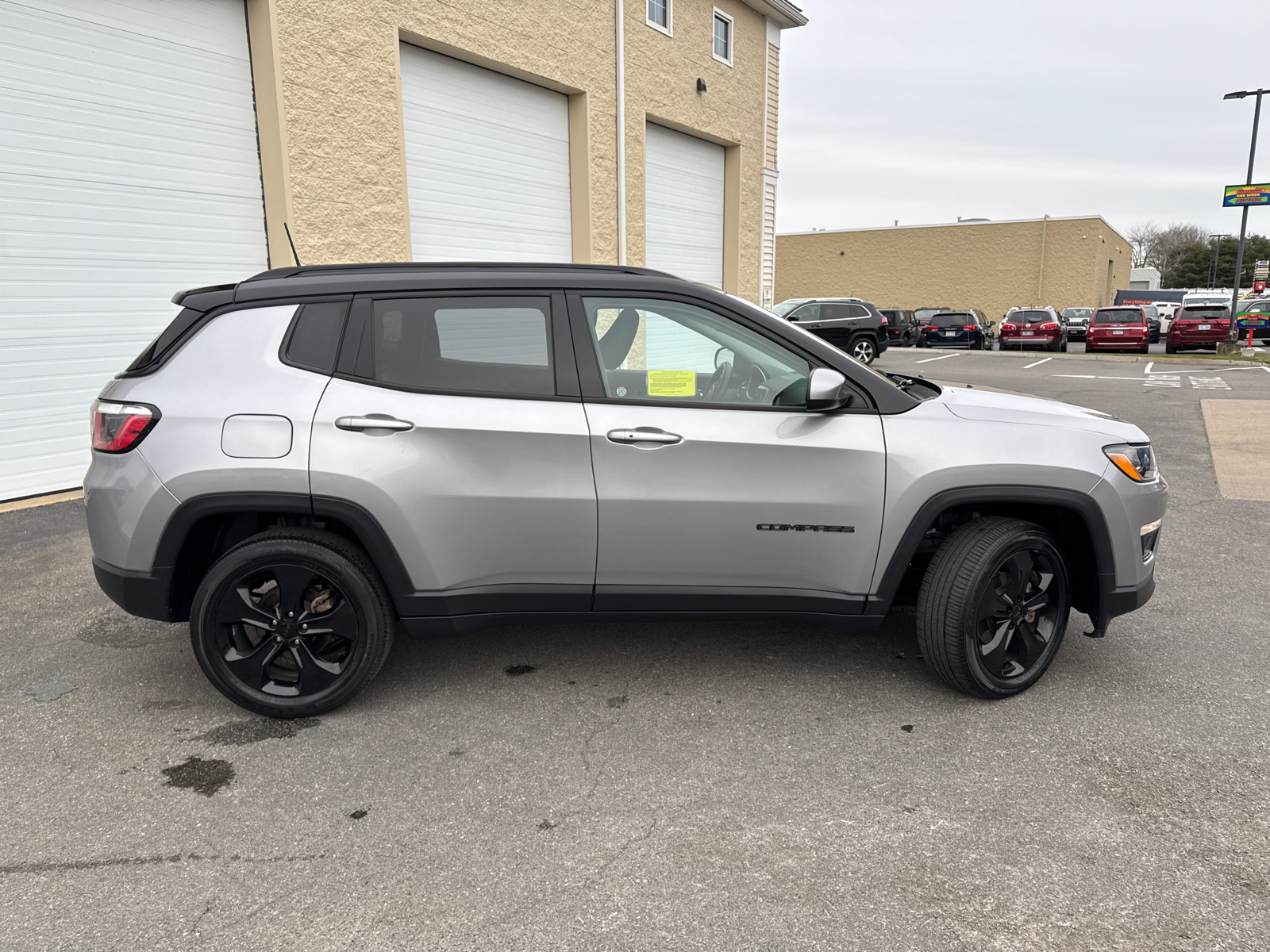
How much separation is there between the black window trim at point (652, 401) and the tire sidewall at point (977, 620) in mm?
766

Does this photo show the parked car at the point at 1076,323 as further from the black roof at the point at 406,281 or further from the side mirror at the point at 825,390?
the black roof at the point at 406,281

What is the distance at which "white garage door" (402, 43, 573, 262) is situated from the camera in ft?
32.6

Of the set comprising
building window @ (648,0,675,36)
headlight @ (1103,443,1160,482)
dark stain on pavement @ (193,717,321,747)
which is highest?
building window @ (648,0,675,36)

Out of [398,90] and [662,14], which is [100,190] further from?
[662,14]

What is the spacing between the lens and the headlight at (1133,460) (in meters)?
3.44

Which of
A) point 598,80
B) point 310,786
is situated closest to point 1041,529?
point 310,786

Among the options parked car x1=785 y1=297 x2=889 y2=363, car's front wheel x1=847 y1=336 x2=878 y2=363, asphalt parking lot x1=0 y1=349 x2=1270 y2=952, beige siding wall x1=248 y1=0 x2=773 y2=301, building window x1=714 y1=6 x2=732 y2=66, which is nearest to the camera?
asphalt parking lot x1=0 y1=349 x2=1270 y2=952

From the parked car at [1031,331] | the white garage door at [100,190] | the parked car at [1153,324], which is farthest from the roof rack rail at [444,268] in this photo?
the parked car at [1153,324]

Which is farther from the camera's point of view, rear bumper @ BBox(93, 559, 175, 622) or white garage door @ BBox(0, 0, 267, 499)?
white garage door @ BBox(0, 0, 267, 499)

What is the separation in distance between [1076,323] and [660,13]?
90.9ft

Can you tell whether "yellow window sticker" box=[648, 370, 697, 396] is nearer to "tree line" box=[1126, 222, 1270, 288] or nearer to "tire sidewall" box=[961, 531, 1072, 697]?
"tire sidewall" box=[961, 531, 1072, 697]

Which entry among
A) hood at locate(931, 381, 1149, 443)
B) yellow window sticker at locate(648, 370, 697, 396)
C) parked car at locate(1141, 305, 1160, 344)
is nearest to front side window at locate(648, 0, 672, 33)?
hood at locate(931, 381, 1149, 443)

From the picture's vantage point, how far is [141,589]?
331cm

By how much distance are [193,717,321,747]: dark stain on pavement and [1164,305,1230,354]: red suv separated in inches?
1219
